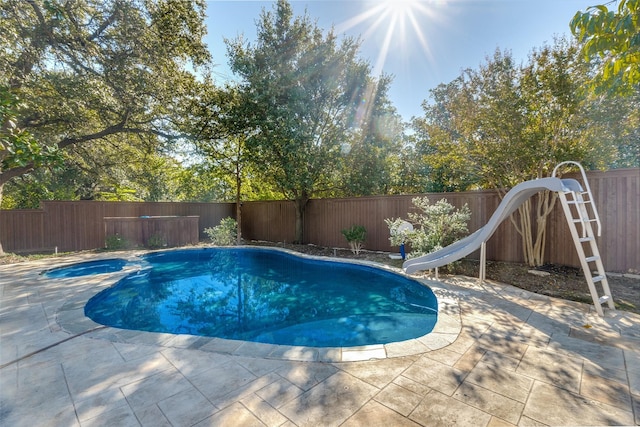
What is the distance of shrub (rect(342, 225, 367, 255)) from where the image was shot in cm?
859

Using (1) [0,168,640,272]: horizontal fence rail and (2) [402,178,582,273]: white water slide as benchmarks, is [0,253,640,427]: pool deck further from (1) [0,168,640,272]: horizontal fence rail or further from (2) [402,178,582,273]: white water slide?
(1) [0,168,640,272]: horizontal fence rail

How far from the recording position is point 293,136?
28.7ft

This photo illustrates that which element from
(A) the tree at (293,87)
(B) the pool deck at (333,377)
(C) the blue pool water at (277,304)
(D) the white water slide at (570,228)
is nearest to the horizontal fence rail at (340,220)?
(D) the white water slide at (570,228)

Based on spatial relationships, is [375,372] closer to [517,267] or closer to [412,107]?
[517,267]

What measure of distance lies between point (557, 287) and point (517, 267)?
4.48 ft

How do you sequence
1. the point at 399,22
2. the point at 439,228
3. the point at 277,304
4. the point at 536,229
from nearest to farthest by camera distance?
the point at 277,304 < the point at 536,229 < the point at 439,228 < the point at 399,22

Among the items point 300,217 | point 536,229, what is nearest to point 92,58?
point 300,217

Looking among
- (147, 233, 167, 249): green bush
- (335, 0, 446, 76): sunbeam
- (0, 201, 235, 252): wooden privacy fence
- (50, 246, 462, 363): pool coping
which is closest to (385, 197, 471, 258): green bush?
(50, 246, 462, 363): pool coping

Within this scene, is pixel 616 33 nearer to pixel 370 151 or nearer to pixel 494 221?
pixel 494 221

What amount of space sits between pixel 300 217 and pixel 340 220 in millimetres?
1755

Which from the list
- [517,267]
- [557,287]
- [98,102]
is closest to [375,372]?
[557,287]

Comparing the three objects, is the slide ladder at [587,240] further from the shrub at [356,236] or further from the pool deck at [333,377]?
the shrub at [356,236]

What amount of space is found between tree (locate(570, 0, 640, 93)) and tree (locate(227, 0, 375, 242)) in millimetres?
6781

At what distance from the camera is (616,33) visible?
2525mm
